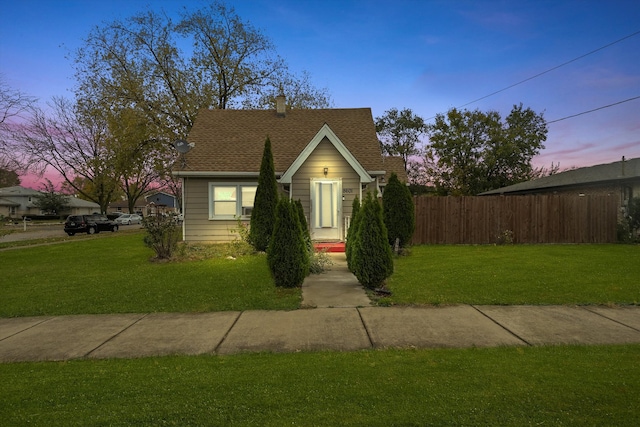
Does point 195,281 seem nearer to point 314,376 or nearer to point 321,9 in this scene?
point 314,376

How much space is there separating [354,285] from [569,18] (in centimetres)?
1437

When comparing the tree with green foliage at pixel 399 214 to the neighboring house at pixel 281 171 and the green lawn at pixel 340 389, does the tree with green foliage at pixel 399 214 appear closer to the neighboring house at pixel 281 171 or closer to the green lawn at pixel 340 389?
the neighboring house at pixel 281 171

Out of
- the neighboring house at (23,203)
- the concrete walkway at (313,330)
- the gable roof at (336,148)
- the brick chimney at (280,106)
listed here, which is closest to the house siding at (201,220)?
the gable roof at (336,148)

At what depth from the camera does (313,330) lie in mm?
5023

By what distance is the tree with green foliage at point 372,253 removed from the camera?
7359mm

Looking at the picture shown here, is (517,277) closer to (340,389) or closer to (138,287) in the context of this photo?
(340,389)

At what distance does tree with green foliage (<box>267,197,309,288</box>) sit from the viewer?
23.9 feet

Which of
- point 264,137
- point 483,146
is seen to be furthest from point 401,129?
point 264,137

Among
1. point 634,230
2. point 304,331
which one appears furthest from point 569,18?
point 304,331

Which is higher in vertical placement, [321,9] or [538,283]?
[321,9]

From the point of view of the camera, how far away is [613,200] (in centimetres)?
1527

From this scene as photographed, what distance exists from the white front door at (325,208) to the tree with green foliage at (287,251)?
20.9 ft

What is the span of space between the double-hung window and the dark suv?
62.5ft

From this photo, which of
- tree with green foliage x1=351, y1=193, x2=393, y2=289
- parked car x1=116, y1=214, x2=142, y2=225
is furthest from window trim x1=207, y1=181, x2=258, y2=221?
parked car x1=116, y1=214, x2=142, y2=225
